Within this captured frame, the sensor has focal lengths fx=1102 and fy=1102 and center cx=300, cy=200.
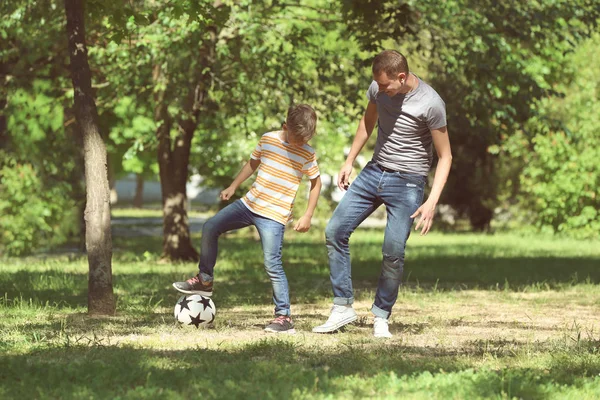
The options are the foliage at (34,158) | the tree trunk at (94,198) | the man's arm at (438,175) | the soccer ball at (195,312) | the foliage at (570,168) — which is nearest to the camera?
the man's arm at (438,175)

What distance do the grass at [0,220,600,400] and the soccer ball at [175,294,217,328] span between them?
0.11 m

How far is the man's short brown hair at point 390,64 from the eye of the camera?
25.0 ft

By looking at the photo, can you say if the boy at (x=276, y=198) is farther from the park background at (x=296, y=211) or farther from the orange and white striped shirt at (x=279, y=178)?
the park background at (x=296, y=211)

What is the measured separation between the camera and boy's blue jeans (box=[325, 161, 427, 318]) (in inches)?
316

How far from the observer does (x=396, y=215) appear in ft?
26.3

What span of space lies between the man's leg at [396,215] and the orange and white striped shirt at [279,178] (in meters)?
0.71

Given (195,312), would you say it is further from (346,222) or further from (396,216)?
(396,216)

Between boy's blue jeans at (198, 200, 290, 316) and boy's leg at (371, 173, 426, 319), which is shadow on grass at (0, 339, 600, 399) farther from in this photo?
boy's blue jeans at (198, 200, 290, 316)

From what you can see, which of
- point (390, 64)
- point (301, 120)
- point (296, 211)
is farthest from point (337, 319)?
point (296, 211)

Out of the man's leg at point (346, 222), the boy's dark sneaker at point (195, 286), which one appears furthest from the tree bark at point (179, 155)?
the man's leg at point (346, 222)

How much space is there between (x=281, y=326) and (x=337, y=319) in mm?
447

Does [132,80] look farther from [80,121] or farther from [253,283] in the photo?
[80,121]

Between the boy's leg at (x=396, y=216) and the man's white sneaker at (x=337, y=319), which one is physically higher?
the boy's leg at (x=396, y=216)

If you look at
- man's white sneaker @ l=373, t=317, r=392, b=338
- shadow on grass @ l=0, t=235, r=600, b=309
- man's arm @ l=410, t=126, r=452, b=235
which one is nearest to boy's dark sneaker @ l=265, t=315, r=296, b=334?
man's white sneaker @ l=373, t=317, r=392, b=338
